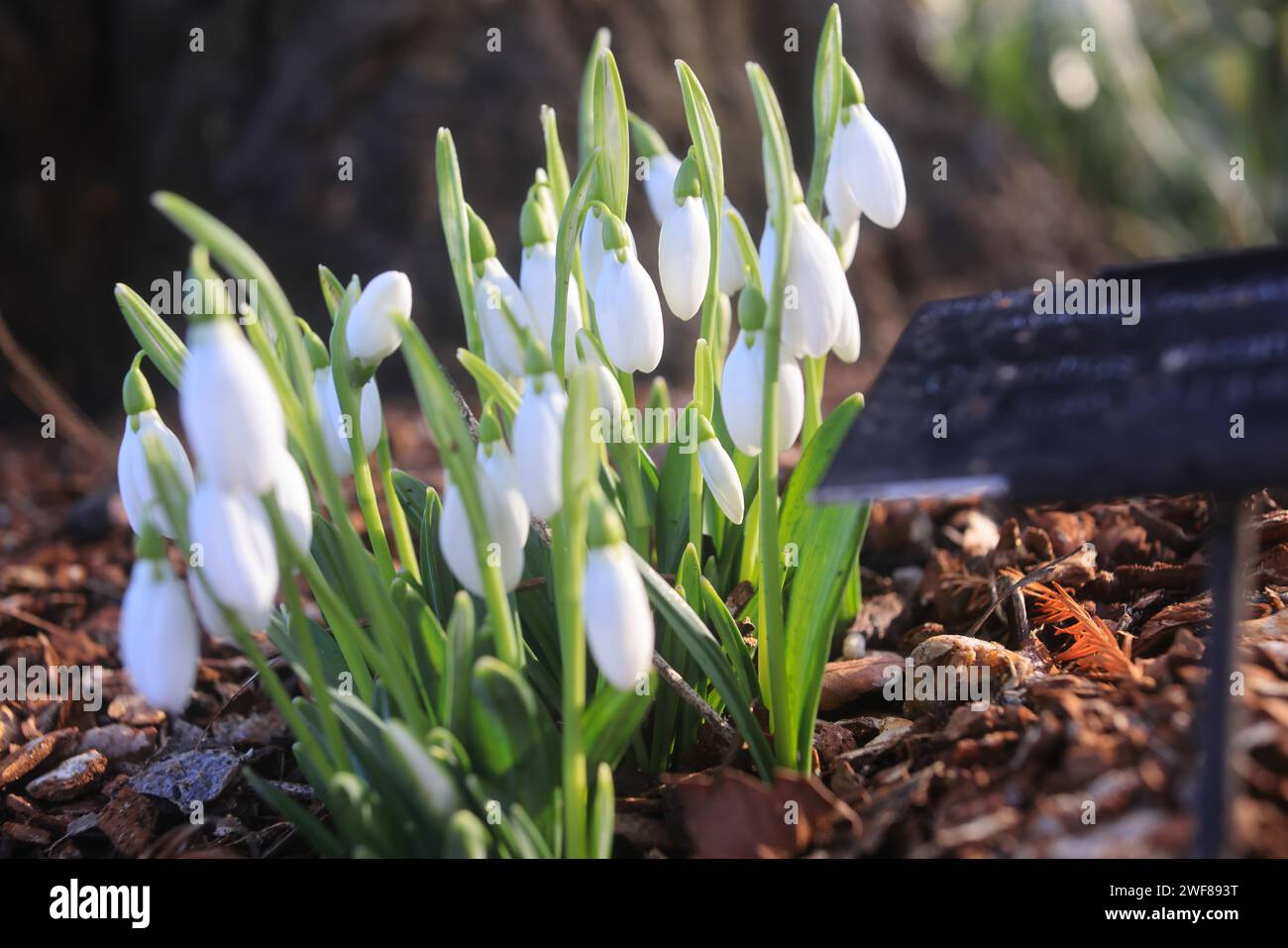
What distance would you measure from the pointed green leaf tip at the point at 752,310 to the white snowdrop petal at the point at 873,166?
0.89 feet

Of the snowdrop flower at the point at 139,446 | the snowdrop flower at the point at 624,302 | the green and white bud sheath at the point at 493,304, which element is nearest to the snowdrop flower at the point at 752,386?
the snowdrop flower at the point at 624,302

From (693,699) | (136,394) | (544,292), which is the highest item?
(544,292)

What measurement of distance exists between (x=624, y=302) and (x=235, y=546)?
0.51 meters

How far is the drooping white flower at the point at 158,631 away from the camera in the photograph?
973mm

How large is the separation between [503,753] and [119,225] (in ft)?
11.1

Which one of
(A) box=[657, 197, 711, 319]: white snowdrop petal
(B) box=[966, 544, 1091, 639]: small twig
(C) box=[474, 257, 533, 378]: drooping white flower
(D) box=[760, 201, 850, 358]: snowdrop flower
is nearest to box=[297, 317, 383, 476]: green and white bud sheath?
(C) box=[474, 257, 533, 378]: drooping white flower

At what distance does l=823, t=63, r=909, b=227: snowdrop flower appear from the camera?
4.41 ft

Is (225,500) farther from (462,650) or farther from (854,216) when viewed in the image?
(854,216)

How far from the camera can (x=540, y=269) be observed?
1332 mm

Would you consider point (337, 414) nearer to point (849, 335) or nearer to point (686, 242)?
point (686, 242)

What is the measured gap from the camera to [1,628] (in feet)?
6.86

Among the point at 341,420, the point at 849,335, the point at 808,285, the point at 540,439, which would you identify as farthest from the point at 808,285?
the point at 341,420

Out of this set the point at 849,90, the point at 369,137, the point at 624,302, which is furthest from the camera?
the point at 369,137
